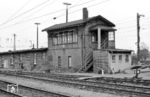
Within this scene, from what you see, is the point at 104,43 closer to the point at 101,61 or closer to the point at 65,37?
the point at 101,61

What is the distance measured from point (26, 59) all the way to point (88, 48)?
Result: 16204 mm

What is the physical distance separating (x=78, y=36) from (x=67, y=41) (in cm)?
239

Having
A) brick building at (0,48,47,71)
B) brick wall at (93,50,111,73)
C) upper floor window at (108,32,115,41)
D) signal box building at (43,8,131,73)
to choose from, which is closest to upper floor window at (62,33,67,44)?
signal box building at (43,8,131,73)

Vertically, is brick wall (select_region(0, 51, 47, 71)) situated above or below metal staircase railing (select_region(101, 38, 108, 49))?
below

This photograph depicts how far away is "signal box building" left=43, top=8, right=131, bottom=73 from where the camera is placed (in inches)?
1237

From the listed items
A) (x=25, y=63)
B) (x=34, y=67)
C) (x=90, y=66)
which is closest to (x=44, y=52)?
(x=34, y=67)

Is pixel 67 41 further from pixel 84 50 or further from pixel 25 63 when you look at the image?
pixel 25 63

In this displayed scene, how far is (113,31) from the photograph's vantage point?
1382 inches

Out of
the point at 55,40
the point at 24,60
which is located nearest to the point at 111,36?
the point at 55,40

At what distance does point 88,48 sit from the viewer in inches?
1331

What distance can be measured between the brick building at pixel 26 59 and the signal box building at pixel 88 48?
3.97m

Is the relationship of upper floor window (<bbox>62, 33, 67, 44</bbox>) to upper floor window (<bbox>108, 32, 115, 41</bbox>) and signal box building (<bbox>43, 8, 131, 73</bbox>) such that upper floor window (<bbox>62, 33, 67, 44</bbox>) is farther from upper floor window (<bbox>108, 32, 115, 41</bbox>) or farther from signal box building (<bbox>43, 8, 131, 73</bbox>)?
upper floor window (<bbox>108, 32, 115, 41</bbox>)

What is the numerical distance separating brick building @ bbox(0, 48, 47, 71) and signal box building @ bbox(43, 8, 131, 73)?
13.0 ft

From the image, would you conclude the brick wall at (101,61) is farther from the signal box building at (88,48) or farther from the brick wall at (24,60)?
the brick wall at (24,60)
